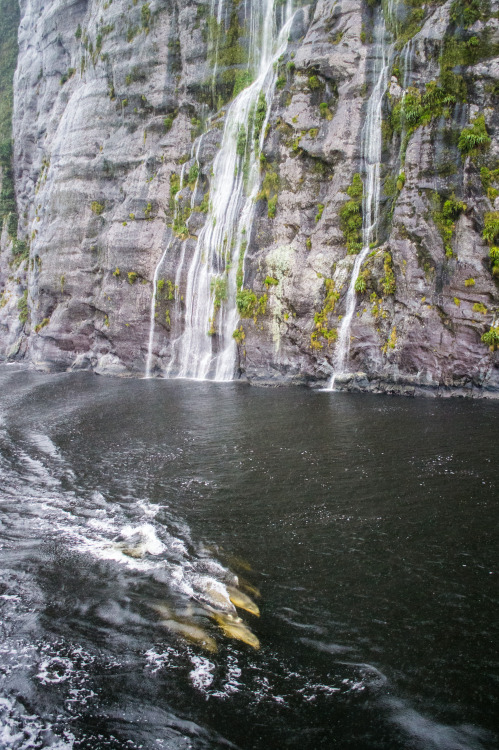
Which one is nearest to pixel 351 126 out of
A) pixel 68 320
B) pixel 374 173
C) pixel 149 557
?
pixel 374 173

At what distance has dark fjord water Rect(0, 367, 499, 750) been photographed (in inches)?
224

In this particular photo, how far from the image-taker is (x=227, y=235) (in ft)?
108

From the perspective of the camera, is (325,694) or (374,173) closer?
(325,694)

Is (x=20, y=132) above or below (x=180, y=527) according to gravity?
above

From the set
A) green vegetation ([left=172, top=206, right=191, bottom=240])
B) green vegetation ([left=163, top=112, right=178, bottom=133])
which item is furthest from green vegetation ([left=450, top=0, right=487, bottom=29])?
green vegetation ([left=163, top=112, right=178, bottom=133])

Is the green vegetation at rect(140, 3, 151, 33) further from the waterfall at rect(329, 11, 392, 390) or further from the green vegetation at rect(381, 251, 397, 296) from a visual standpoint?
the green vegetation at rect(381, 251, 397, 296)

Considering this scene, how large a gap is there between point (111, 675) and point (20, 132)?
5879 cm

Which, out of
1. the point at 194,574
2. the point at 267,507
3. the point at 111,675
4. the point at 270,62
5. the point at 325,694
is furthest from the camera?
the point at 270,62

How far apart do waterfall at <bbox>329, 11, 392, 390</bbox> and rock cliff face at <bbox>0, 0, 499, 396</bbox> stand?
27 cm

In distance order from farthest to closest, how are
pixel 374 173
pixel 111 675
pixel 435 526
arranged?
1. pixel 374 173
2. pixel 435 526
3. pixel 111 675

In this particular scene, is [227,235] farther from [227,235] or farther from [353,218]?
[353,218]

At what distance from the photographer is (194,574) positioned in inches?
339

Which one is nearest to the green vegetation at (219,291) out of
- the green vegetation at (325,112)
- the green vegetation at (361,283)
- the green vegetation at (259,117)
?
the green vegetation at (361,283)

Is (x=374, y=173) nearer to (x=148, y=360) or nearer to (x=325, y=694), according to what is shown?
(x=148, y=360)
